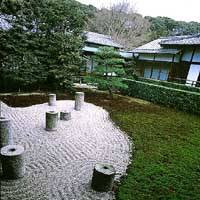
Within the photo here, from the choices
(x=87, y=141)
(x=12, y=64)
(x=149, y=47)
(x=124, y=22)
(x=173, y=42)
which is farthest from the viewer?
(x=124, y=22)

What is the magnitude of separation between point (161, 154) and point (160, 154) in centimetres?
4

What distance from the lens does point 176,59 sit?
21312 mm

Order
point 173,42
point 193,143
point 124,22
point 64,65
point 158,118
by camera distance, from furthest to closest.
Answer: point 124,22 < point 173,42 < point 64,65 < point 158,118 < point 193,143

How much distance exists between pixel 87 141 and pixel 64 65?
32.7ft

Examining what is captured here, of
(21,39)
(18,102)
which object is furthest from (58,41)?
(18,102)

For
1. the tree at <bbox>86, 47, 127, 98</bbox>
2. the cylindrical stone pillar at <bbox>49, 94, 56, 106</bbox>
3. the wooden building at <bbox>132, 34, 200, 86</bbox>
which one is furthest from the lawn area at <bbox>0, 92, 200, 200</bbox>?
the wooden building at <bbox>132, 34, 200, 86</bbox>

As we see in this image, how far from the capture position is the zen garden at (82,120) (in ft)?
17.9

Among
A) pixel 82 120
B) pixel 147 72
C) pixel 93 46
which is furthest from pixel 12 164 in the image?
pixel 93 46

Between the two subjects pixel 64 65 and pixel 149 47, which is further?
pixel 149 47

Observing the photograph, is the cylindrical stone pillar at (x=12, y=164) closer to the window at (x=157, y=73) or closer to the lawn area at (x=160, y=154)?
the lawn area at (x=160, y=154)

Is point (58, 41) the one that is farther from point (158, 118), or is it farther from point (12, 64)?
point (158, 118)

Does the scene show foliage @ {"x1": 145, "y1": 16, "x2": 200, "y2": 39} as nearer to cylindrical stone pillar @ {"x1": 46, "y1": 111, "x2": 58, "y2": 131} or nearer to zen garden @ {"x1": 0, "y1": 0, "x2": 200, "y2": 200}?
zen garden @ {"x1": 0, "y1": 0, "x2": 200, "y2": 200}

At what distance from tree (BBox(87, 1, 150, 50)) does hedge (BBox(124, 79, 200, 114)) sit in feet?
72.8

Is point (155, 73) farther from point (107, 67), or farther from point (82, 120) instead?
point (82, 120)
